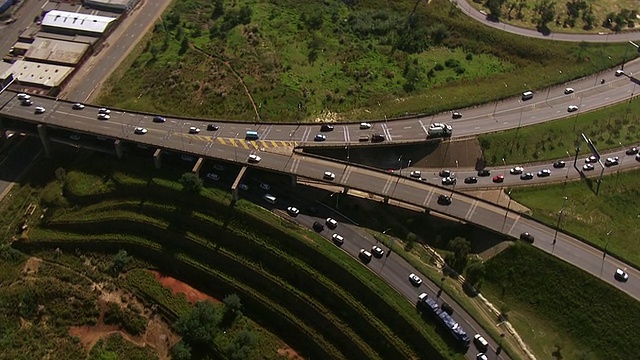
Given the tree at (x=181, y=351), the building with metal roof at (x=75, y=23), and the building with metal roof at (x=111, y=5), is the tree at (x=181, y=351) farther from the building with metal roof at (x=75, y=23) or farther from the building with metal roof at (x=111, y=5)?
the building with metal roof at (x=111, y=5)

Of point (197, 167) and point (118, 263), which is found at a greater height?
point (197, 167)

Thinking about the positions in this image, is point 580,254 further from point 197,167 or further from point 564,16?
point 564,16

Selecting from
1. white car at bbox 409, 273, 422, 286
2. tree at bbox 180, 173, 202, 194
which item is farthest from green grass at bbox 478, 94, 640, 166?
tree at bbox 180, 173, 202, 194

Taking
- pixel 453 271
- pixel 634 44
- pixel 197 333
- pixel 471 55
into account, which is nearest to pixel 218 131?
pixel 197 333

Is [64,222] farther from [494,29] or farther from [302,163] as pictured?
[494,29]

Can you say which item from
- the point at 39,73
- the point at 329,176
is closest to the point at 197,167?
the point at 329,176

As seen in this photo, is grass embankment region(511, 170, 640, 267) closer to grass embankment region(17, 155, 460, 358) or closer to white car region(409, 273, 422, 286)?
white car region(409, 273, 422, 286)

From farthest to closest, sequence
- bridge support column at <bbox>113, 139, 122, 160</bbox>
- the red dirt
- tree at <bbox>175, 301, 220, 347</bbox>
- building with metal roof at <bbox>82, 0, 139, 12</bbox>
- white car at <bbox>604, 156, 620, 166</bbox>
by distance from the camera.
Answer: building with metal roof at <bbox>82, 0, 139, 12</bbox>, white car at <bbox>604, 156, 620, 166</bbox>, bridge support column at <bbox>113, 139, 122, 160</bbox>, the red dirt, tree at <bbox>175, 301, 220, 347</bbox>
